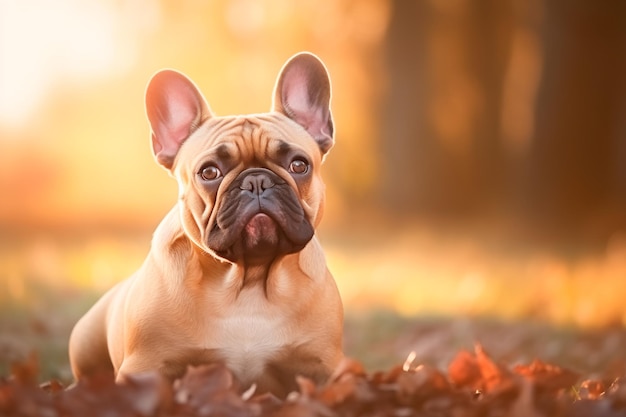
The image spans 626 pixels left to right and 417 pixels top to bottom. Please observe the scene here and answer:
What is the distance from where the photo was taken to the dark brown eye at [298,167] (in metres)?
3.07

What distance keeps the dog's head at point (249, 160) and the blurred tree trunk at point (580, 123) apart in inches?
254

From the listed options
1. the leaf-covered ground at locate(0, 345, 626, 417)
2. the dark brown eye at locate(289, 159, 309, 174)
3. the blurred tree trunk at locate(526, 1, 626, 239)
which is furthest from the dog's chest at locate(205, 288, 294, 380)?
the blurred tree trunk at locate(526, 1, 626, 239)

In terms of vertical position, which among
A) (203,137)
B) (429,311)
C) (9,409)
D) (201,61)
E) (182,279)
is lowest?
(429,311)

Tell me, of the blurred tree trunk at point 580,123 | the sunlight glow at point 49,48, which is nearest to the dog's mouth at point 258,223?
the sunlight glow at point 49,48

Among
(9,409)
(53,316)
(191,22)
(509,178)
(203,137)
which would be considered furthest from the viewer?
(191,22)

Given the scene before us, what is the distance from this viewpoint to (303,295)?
3092 millimetres

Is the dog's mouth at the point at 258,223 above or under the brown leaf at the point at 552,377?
above

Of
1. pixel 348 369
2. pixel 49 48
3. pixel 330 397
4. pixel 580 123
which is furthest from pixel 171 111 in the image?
pixel 580 123

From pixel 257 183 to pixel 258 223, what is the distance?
0.13 metres

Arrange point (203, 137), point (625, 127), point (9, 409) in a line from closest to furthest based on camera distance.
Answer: point (9, 409)
point (203, 137)
point (625, 127)

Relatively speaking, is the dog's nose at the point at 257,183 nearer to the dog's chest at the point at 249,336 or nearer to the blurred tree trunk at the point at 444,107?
the dog's chest at the point at 249,336

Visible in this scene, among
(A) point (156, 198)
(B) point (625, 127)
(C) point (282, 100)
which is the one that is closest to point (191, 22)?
(A) point (156, 198)

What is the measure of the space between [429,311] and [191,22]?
694cm

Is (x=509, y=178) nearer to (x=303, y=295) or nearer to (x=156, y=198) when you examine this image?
(x=156, y=198)
